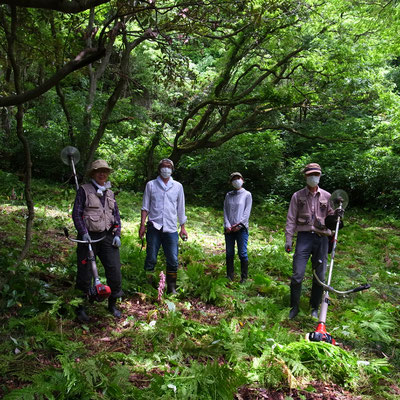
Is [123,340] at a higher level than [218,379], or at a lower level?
lower

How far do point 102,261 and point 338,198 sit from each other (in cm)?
342

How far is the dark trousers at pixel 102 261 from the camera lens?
4.71 metres

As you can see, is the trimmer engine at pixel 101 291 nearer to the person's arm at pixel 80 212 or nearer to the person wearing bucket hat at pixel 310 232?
the person's arm at pixel 80 212

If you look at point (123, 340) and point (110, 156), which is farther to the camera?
point (110, 156)

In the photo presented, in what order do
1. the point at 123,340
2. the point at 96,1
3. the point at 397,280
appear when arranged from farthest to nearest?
the point at 397,280
the point at 123,340
the point at 96,1

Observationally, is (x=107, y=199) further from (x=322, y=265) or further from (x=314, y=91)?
(x=314, y=91)

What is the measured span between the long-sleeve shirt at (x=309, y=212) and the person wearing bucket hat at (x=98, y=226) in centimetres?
261

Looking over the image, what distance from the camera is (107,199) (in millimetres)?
4934

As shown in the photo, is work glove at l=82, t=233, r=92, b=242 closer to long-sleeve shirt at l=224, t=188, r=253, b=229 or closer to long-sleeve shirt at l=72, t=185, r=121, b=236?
long-sleeve shirt at l=72, t=185, r=121, b=236

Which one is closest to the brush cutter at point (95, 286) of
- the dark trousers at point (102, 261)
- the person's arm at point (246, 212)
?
the dark trousers at point (102, 261)

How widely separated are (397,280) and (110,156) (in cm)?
1275

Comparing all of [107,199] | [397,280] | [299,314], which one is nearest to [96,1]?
[107,199]

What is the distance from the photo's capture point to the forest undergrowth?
11.0 feet

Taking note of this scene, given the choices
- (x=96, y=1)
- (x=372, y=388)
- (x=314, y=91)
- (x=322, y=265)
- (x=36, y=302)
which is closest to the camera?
(x=96, y=1)
